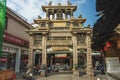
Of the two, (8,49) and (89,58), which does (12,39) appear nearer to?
(8,49)

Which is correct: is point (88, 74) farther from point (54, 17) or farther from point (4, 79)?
point (4, 79)

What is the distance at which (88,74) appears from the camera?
2323 centimetres

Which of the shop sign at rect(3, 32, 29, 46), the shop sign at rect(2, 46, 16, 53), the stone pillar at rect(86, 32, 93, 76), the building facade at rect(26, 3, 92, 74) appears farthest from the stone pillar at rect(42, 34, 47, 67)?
the stone pillar at rect(86, 32, 93, 76)

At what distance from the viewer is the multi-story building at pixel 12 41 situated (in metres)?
22.2

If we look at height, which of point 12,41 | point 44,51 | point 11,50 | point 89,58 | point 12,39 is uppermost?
point 12,39

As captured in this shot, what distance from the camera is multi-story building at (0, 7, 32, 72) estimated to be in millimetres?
22158

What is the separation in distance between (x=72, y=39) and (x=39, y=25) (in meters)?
5.80

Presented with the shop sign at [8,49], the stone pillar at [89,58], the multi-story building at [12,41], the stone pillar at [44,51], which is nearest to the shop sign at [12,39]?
the multi-story building at [12,41]

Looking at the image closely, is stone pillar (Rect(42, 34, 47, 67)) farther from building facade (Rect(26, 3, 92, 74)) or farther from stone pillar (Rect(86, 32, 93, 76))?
stone pillar (Rect(86, 32, 93, 76))

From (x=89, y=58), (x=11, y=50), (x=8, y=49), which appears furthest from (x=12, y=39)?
(x=89, y=58)

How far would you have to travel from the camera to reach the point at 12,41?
23125mm

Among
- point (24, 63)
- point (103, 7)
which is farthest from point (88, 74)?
point (103, 7)

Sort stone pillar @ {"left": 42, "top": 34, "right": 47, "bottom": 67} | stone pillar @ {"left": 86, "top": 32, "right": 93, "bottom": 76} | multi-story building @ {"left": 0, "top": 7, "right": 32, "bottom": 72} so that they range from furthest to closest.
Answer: stone pillar @ {"left": 42, "top": 34, "right": 47, "bottom": 67}
stone pillar @ {"left": 86, "top": 32, "right": 93, "bottom": 76}
multi-story building @ {"left": 0, "top": 7, "right": 32, "bottom": 72}

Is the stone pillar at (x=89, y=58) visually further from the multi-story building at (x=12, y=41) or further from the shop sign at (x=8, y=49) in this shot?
the shop sign at (x=8, y=49)
